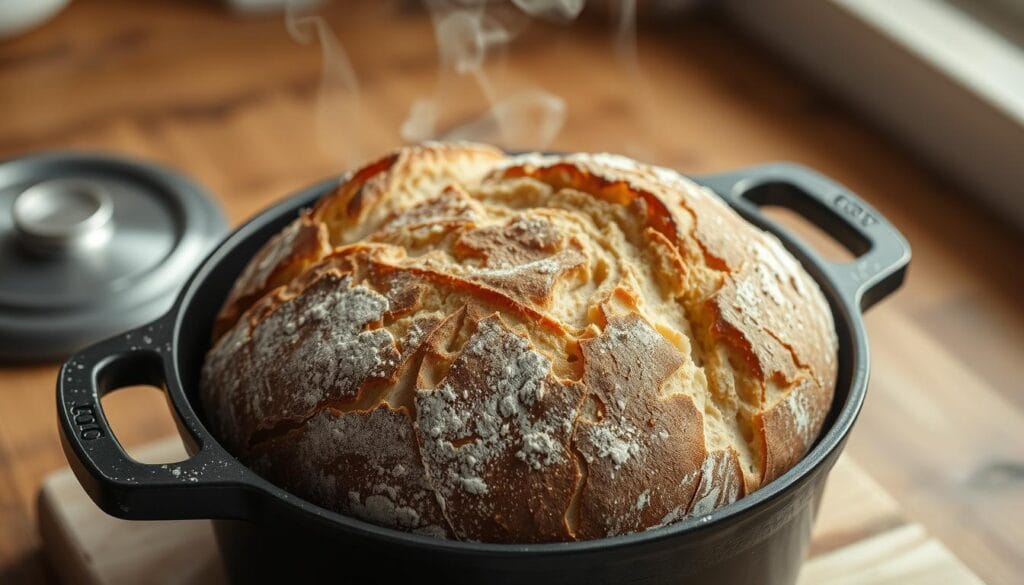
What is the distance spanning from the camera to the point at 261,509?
724 mm

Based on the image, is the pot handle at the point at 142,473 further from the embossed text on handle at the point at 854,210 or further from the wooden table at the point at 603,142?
the embossed text on handle at the point at 854,210

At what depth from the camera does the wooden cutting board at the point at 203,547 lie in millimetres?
964

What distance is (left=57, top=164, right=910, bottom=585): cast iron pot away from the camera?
26.6 inches

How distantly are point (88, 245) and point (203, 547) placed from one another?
1.68ft

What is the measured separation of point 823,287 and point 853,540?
0.78 feet

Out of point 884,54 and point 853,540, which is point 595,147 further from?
point 853,540

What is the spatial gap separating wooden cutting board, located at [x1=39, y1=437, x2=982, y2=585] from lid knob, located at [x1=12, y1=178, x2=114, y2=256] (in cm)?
38

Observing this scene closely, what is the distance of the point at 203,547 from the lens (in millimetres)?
981

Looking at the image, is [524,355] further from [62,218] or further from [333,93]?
[333,93]

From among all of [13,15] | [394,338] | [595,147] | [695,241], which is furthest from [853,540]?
[13,15]

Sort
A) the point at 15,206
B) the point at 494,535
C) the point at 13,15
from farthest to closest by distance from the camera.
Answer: the point at 13,15, the point at 15,206, the point at 494,535

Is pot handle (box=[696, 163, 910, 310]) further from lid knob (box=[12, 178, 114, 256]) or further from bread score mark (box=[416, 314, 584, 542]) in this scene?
lid knob (box=[12, 178, 114, 256])

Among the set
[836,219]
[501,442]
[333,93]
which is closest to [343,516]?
[501,442]

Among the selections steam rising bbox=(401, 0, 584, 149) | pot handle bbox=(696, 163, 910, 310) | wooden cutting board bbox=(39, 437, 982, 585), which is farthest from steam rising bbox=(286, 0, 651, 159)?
wooden cutting board bbox=(39, 437, 982, 585)
